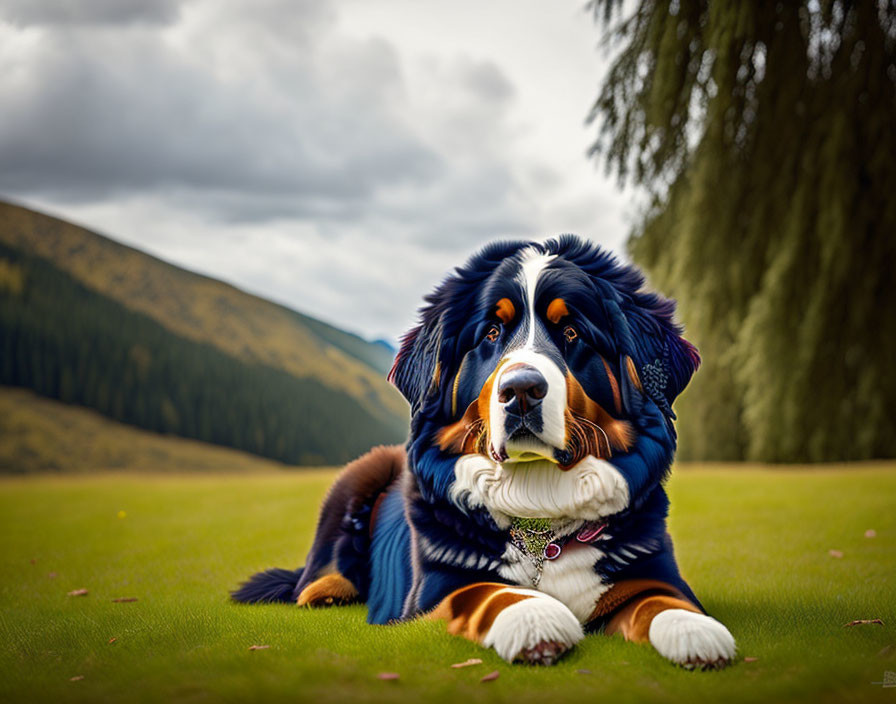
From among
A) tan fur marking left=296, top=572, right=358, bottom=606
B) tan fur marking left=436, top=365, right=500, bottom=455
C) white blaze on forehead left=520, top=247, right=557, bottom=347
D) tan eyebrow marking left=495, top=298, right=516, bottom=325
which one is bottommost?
tan fur marking left=296, top=572, right=358, bottom=606

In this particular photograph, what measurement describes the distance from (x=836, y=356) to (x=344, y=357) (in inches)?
336

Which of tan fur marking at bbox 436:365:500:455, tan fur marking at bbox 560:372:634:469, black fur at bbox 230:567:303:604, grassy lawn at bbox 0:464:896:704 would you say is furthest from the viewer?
black fur at bbox 230:567:303:604

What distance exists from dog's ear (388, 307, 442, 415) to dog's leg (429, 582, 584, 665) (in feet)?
3.31

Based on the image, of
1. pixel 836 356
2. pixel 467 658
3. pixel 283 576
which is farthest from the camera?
pixel 836 356

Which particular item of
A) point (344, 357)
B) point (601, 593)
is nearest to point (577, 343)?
point (601, 593)

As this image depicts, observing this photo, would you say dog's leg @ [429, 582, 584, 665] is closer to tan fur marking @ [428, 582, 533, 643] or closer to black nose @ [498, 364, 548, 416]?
tan fur marking @ [428, 582, 533, 643]

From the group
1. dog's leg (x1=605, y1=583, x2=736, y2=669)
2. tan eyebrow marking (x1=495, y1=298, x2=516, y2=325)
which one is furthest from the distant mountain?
dog's leg (x1=605, y1=583, x2=736, y2=669)

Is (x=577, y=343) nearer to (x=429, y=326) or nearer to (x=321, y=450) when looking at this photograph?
(x=429, y=326)

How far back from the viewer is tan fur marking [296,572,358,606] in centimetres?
404

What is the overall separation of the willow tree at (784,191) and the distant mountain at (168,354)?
A: 4975 mm

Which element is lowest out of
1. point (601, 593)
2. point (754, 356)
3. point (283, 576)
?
point (283, 576)

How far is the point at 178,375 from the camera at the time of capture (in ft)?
38.9

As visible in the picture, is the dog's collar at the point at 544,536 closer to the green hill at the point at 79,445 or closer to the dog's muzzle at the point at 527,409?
the dog's muzzle at the point at 527,409

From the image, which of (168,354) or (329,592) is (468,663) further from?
(168,354)
